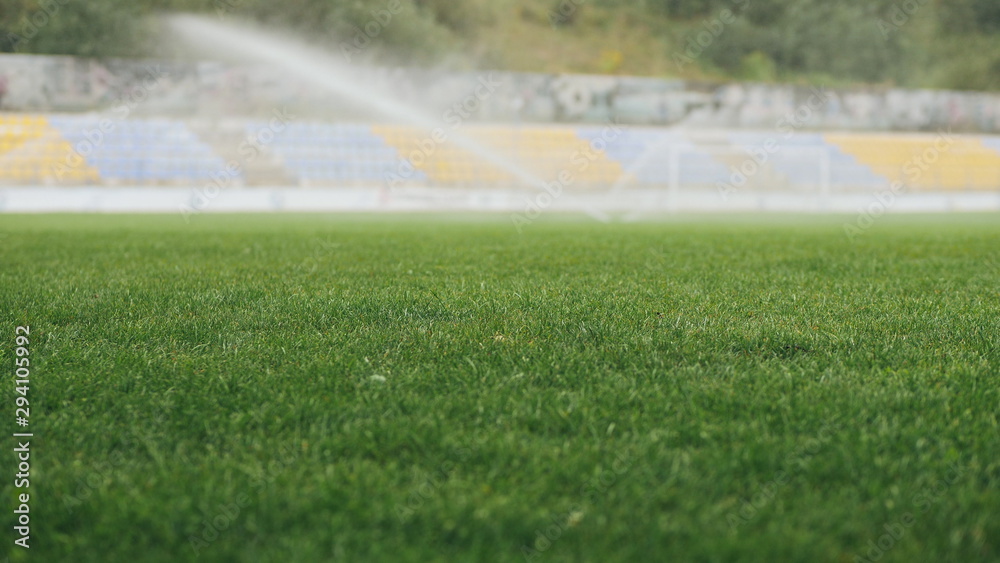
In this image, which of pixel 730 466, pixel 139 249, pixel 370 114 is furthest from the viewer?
pixel 370 114

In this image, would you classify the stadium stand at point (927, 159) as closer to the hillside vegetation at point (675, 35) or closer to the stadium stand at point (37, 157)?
the hillside vegetation at point (675, 35)

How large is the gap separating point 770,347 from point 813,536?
4.82 feet

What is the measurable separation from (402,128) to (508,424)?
21.5 m

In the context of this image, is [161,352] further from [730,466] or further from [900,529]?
[900,529]

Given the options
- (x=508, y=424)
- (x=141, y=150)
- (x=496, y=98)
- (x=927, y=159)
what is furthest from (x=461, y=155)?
(x=508, y=424)

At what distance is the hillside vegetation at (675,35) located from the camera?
28.1 meters

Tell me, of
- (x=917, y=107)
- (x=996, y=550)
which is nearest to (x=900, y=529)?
(x=996, y=550)

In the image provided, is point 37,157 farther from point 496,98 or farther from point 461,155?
point 496,98

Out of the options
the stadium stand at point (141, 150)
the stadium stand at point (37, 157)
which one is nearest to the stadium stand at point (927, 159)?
the stadium stand at point (141, 150)

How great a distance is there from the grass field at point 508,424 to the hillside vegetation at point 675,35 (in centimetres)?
2614

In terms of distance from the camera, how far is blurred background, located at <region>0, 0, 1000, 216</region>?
19.4m

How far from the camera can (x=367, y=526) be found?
1.49 metres

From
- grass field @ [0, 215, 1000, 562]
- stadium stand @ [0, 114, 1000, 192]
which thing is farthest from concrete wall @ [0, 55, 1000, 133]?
grass field @ [0, 215, 1000, 562]

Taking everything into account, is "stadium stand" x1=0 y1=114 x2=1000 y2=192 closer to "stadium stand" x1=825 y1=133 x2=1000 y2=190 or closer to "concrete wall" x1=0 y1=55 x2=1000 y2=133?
"stadium stand" x1=825 y1=133 x2=1000 y2=190
